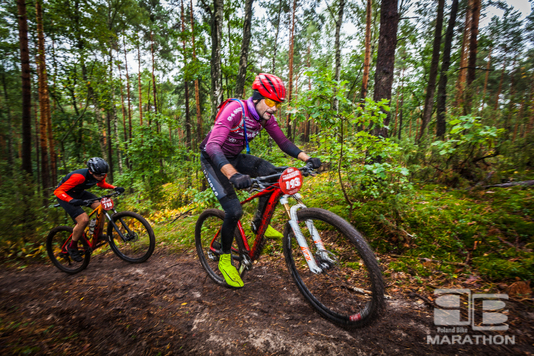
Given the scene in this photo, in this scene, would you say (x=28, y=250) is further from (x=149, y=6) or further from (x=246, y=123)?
(x=149, y=6)

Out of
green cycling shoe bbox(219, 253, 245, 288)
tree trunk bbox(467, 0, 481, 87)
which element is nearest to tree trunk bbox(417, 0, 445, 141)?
tree trunk bbox(467, 0, 481, 87)

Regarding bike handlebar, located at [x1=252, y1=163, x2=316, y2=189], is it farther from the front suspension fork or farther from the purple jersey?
the purple jersey

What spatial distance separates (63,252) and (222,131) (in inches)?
189

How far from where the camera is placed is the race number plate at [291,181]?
7.22 ft

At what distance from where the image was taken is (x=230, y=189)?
281cm

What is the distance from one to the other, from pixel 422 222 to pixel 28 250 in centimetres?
949

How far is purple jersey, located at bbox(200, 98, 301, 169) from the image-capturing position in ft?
7.97

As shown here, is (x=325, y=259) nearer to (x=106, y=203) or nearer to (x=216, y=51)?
(x=106, y=203)

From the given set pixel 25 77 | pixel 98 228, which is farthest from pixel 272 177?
pixel 25 77

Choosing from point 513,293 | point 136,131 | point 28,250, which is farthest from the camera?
point 136,131

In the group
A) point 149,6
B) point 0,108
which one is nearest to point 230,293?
point 149,6

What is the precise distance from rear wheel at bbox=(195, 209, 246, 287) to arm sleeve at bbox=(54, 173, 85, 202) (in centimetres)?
270

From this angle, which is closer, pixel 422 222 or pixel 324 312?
pixel 324 312

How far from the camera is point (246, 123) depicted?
107 inches
